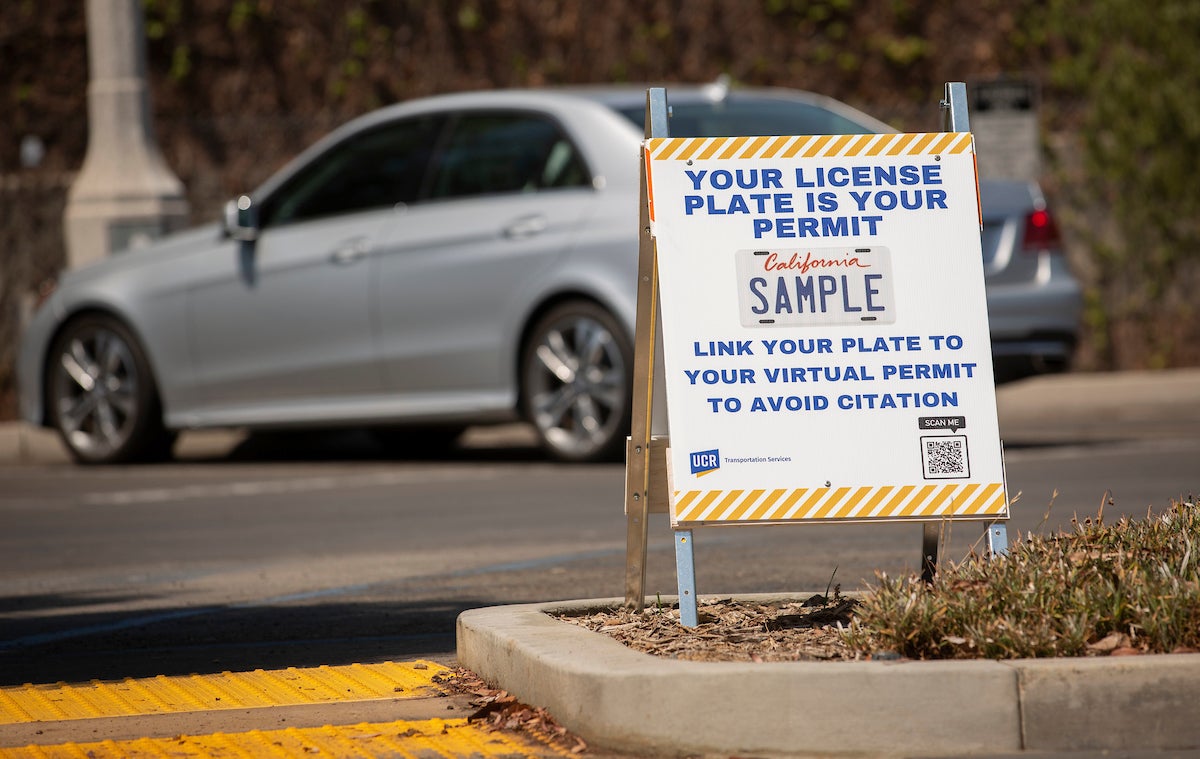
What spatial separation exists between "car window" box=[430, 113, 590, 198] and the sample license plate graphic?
493 centimetres

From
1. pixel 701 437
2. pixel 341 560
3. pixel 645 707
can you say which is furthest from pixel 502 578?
pixel 645 707

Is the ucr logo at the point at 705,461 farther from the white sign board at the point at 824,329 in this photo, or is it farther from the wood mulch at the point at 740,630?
the wood mulch at the point at 740,630

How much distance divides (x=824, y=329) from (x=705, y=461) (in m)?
0.45

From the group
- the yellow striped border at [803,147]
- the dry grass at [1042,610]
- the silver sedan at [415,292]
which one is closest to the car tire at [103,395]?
the silver sedan at [415,292]

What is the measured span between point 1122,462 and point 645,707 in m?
5.87

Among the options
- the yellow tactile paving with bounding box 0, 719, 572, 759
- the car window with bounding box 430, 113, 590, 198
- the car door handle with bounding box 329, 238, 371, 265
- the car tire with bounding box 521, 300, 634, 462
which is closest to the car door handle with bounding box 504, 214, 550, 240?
the car window with bounding box 430, 113, 590, 198

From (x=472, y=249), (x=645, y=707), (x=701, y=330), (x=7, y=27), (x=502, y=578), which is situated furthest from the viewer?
(x=7, y=27)

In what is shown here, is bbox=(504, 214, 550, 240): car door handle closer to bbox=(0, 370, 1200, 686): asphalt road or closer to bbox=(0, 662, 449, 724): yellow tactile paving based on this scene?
bbox=(0, 370, 1200, 686): asphalt road

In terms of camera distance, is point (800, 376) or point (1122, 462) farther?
point (1122, 462)

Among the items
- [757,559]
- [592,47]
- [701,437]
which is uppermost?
[592,47]

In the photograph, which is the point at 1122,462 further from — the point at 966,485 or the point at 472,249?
the point at 966,485

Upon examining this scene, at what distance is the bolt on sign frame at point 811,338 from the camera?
15.5 feet

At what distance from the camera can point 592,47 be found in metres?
15.1

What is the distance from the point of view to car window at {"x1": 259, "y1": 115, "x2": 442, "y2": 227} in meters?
10.4
